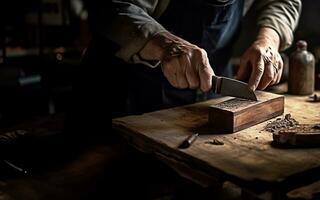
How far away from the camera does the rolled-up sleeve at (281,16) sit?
2.07 metres

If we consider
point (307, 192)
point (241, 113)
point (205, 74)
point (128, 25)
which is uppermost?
point (128, 25)

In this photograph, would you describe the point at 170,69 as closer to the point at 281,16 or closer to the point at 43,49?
the point at 281,16

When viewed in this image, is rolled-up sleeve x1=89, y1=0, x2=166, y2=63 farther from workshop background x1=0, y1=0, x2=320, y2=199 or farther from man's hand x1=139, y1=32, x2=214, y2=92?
workshop background x1=0, y1=0, x2=320, y2=199

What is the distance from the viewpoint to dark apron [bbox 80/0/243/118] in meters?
1.93

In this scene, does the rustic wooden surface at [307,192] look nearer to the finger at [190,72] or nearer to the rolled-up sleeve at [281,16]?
the finger at [190,72]

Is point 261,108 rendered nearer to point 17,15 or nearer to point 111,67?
point 111,67

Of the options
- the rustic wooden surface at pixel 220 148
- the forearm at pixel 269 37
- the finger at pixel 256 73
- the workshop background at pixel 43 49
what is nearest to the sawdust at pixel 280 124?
the rustic wooden surface at pixel 220 148

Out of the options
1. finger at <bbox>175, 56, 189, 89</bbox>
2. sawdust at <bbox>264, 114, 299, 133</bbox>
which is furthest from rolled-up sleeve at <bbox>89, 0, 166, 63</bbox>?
sawdust at <bbox>264, 114, 299, 133</bbox>

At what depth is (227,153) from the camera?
4.24 feet

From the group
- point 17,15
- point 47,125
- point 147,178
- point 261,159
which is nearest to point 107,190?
point 147,178

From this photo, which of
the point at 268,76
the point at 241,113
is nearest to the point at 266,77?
the point at 268,76

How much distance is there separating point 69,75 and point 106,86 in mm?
1358

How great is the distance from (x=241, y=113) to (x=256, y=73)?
26 centimetres

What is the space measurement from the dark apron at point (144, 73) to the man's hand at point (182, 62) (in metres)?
0.37
